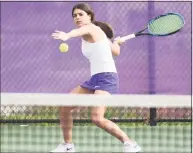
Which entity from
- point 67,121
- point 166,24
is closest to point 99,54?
point 67,121

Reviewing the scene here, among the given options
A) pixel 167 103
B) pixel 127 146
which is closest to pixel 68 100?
pixel 167 103

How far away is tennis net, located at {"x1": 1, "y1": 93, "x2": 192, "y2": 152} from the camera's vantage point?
2.93 metres

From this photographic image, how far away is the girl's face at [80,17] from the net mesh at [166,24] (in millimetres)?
886

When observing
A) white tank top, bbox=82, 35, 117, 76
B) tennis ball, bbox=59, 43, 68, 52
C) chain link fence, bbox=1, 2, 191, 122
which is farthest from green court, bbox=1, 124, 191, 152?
tennis ball, bbox=59, 43, 68, 52

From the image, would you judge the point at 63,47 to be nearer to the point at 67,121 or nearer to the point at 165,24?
the point at 165,24

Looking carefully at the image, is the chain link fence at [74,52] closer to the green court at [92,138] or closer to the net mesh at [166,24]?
the green court at [92,138]

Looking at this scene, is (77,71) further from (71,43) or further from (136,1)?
(136,1)

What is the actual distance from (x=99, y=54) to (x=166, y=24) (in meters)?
0.95

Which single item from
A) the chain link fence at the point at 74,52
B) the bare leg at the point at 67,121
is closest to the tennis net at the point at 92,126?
the bare leg at the point at 67,121

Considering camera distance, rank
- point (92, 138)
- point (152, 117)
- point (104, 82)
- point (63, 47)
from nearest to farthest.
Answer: point (104, 82), point (92, 138), point (63, 47), point (152, 117)

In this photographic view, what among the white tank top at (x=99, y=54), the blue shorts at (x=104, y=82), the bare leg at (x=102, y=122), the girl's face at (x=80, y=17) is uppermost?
the girl's face at (x=80, y=17)

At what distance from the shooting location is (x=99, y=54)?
439cm

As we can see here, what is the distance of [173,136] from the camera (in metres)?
4.88

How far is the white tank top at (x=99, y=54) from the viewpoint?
14.1ft
